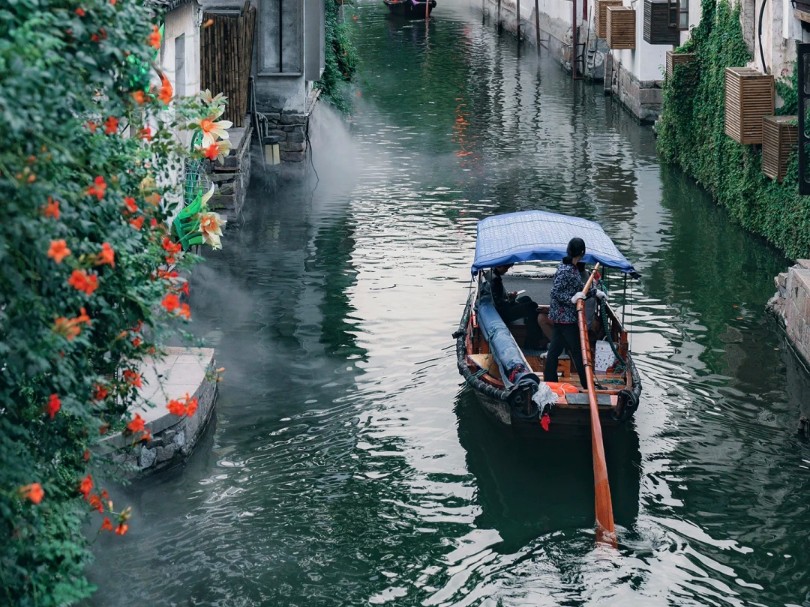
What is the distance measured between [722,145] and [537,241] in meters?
11.8

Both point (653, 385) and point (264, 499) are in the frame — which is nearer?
point (264, 499)

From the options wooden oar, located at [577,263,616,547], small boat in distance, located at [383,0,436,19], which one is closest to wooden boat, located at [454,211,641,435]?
wooden oar, located at [577,263,616,547]

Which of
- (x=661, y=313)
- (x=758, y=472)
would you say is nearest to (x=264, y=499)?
(x=758, y=472)

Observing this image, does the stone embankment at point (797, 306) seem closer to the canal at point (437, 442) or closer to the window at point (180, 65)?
the canal at point (437, 442)

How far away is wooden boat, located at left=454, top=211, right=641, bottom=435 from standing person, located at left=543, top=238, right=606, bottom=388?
15.0 inches

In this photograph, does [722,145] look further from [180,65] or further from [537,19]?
[537,19]

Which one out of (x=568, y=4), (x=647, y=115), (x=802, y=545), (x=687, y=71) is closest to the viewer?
(x=802, y=545)

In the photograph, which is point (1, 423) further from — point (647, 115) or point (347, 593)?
point (647, 115)

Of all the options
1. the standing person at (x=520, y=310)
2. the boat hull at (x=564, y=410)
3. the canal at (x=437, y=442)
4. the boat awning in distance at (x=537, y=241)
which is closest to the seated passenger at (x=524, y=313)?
the standing person at (x=520, y=310)

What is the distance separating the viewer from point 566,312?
50.3 feet

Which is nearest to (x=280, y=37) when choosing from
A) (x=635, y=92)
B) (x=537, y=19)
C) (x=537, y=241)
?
(x=635, y=92)

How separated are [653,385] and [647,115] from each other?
843 inches

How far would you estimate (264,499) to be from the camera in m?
14.0

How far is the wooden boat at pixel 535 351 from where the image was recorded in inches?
570
